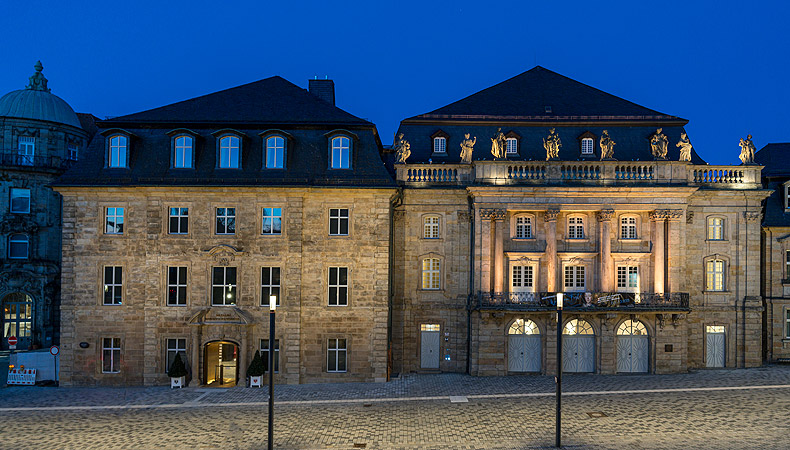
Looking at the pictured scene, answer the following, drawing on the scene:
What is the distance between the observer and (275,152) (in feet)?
91.1

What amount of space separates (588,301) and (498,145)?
1030cm

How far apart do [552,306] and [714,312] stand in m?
10.9

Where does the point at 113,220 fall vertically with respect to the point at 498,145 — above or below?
below

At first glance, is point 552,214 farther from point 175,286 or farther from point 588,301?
point 175,286

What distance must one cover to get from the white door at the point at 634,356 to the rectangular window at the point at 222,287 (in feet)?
73.5

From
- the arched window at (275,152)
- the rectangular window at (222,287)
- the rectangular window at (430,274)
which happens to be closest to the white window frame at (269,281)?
the rectangular window at (222,287)

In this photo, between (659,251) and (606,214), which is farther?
(659,251)

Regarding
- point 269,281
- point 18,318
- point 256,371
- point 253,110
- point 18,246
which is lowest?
point 256,371

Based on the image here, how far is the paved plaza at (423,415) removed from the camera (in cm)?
1809

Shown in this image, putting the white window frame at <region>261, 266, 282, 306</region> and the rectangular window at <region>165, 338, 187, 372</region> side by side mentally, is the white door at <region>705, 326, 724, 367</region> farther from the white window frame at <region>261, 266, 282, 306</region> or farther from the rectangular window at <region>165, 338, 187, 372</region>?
the rectangular window at <region>165, 338, 187, 372</region>

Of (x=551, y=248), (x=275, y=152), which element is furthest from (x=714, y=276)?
(x=275, y=152)

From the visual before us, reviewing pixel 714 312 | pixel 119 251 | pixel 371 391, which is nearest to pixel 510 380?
pixel 371 391

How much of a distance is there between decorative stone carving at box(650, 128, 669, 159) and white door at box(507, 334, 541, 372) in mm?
12639

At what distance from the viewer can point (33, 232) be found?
3809 centimetres
